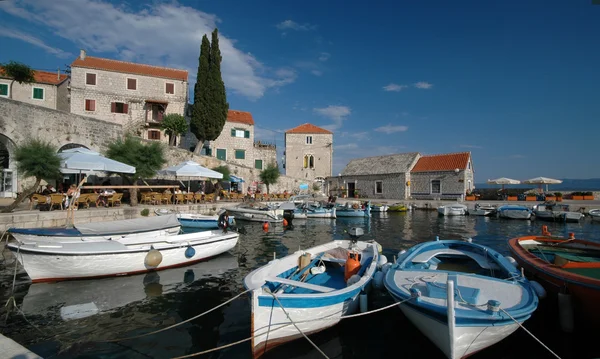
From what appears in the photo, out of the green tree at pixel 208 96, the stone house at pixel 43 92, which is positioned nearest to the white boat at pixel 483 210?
the green tree at pixel 208 96

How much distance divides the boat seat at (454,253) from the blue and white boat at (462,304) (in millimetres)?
427

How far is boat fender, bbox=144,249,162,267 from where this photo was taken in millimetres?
8469

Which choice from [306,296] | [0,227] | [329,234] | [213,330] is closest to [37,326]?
[213,330]

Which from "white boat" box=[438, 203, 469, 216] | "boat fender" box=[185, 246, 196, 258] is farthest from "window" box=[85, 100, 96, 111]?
"white boat" box=[438, 203, 469, 216]

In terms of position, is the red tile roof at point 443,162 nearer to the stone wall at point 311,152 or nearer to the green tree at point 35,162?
the stone wall at point 311,152

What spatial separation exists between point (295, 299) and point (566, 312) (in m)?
4.95

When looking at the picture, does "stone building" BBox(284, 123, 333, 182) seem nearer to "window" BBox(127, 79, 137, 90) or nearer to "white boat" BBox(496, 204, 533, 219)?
"window" BBox(127, 79, 137, 90)

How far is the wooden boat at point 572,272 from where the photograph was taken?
5.08 meters

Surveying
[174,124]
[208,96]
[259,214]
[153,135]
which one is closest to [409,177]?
[259,214]

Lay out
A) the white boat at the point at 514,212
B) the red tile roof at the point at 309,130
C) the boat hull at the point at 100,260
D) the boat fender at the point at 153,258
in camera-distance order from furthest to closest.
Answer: the red tile roof at the point at 309,130 < the white boat at the point at 514,212 < the boat fender at the point at 153,258 < the boat hull at the point at 100,260

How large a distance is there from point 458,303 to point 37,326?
7433 mm

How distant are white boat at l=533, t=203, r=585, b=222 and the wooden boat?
16038 mm

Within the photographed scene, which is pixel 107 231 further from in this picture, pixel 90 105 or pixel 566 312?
pixel 90 105

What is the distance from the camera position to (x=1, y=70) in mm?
25688
